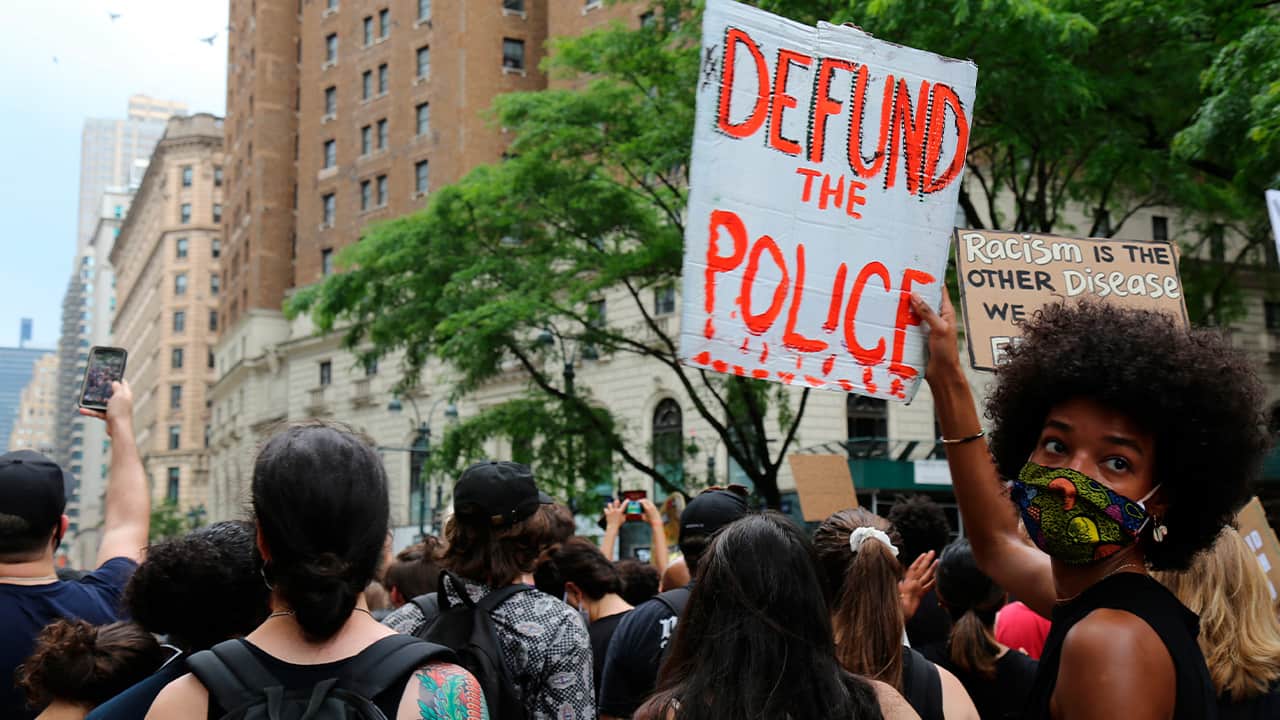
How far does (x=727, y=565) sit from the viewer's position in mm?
2910

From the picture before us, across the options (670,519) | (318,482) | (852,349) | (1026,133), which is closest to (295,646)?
(318,482)

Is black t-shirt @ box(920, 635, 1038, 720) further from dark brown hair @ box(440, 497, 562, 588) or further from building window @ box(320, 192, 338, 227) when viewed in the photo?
building window @ box(320, 192, 338, 227)

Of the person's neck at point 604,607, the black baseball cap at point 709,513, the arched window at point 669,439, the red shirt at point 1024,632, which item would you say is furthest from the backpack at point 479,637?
the arched window at point 669,439

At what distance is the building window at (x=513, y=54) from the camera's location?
47.1 metres

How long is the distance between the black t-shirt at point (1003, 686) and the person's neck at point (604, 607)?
1.99m

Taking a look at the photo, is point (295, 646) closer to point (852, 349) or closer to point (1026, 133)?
point (852, 349)

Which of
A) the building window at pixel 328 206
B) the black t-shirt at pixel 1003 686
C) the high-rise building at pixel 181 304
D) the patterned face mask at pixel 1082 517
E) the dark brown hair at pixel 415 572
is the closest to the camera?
the patterned face mask at pixel 1082 517

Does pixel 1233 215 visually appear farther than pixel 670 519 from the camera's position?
Yes

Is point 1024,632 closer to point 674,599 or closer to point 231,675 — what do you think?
point 674,599

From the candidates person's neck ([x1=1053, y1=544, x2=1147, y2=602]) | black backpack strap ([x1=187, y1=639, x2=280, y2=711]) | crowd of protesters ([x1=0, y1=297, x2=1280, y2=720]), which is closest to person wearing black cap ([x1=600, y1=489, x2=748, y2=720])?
crowd of protesters ([x1=0, y1=297, x2=1280, y2=720])

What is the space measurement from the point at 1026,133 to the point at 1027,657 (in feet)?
40.5

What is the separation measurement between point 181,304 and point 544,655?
300 ft

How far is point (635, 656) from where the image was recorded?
5430 millimetres

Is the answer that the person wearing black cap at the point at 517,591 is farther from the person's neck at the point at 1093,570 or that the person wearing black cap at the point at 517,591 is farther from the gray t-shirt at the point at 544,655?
the person's neck at the point at 1093,570
